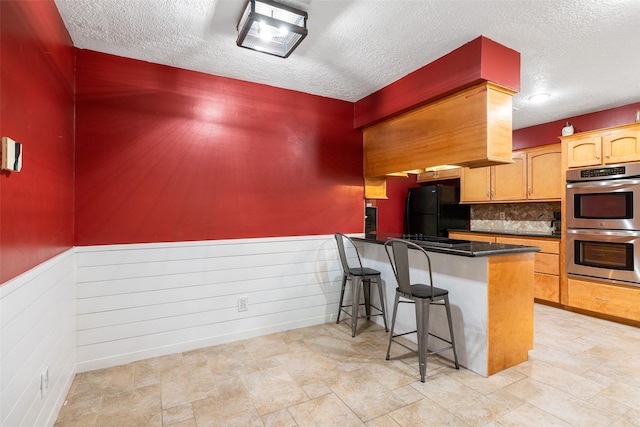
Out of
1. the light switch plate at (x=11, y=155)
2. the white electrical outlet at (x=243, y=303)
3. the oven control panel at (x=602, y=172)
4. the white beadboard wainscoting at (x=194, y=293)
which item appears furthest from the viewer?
the oven control panel at (x=602, y=172)

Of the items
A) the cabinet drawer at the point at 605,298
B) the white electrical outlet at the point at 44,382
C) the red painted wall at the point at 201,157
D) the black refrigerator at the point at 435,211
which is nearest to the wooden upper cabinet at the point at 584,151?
the cabinet drawer at the point at 605,298

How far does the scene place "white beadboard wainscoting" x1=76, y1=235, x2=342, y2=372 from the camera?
101 inches

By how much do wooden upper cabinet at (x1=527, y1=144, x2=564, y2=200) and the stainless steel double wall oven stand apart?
271mm

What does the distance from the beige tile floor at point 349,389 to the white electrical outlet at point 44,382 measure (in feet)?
1.02

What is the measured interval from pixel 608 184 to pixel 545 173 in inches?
31.2

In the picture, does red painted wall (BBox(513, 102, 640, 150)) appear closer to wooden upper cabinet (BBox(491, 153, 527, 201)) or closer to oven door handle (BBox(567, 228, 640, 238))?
wooden upper cabinet (BBox(491, 153, 527, 201))

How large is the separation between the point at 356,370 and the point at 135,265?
2.03 metres

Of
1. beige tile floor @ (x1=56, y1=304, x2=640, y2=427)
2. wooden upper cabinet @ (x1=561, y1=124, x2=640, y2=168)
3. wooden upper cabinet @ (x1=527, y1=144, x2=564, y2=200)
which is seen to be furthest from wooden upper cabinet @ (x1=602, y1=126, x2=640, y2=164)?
beige tile floor @ (x1=56, y1=304, x2=640, y2=427)

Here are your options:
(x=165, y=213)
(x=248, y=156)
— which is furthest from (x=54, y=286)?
(x=248, y=156)

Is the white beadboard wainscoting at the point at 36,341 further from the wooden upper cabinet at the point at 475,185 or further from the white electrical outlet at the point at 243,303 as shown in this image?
the wooden upper cabinet at the point at 475,185

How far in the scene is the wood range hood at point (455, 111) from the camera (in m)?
2.40

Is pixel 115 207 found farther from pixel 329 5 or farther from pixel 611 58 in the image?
pixel 611 58

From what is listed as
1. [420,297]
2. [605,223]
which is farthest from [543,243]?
[420,297]

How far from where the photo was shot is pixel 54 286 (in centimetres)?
195
